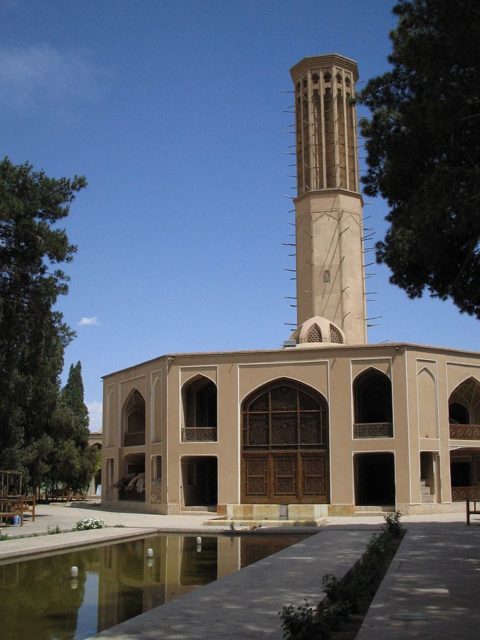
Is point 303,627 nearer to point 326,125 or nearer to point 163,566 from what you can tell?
point 163,566

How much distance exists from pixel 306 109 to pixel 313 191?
14.7 feet

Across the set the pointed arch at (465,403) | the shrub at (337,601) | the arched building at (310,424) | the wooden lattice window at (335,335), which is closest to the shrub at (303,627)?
the shrub at (337,601)

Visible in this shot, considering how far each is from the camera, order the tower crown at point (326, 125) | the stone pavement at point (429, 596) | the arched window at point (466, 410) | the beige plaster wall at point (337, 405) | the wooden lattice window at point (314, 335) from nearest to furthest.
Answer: the stone pavement at point (429, 596) < the beige plaster wall at point (337, 405) < the arched window at point (466, 410) < the wooden lattice window at point (314, 335) < the tower crown at point (326, 125)

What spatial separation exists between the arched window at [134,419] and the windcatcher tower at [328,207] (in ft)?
25.8

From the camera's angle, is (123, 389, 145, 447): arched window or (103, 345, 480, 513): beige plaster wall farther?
(123, 389, 145, 447): arched window

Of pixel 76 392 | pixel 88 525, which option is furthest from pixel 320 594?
pixel 76 392

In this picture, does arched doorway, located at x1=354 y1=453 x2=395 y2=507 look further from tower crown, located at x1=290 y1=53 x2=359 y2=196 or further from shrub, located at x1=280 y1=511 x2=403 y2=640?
shrub, located at x1=280 y1=511 x2=403 y2=640

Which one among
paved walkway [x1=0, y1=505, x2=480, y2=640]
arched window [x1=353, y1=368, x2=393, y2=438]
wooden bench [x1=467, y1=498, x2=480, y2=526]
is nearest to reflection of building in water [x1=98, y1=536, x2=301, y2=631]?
paved walkway [x1=0, y1=505, x2=480, y2=640]

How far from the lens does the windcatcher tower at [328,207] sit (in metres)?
34.2

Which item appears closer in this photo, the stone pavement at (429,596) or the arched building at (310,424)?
the stone pavement at (429,596)

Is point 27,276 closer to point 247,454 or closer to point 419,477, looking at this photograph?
point 247,454

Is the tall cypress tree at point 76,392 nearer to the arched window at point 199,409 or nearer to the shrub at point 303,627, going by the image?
the arched window at point 199,409

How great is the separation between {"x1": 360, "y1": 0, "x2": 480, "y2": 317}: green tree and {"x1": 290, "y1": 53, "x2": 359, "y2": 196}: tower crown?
882 inches

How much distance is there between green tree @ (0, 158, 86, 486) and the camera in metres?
21.8
